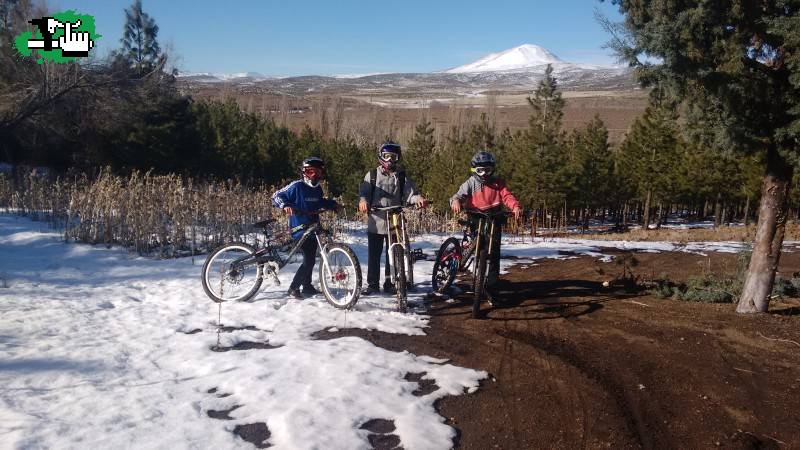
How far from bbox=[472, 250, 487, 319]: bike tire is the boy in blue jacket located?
1.95 meters

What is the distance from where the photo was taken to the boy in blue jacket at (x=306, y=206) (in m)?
6.70

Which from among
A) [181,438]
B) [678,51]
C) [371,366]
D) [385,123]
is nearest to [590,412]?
[371,366]

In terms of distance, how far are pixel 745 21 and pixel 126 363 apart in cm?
673

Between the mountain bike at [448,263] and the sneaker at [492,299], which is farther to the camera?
the mountain bike at [448,263]

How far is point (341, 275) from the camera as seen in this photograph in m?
6.34

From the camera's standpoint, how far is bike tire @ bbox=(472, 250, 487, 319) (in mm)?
6152

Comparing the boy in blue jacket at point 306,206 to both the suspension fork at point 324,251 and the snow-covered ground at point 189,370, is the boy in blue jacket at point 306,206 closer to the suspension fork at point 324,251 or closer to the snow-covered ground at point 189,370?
the suspension fork at point 324,251

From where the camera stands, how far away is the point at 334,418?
3.73 metres

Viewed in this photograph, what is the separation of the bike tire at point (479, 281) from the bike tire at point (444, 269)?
3.31 ft

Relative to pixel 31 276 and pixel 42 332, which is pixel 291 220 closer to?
pixel 42 332

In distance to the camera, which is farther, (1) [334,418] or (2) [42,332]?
(2) [42,332]

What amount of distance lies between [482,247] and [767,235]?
3314mm

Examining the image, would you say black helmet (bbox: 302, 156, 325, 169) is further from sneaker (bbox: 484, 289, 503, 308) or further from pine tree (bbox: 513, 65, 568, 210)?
pine tree (bbox: 513, 65, 568, 210)

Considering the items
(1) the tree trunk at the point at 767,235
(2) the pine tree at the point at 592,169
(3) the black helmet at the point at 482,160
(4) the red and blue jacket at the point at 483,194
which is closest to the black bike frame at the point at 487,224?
(4) the red and blue jacket at the point at 483,194
